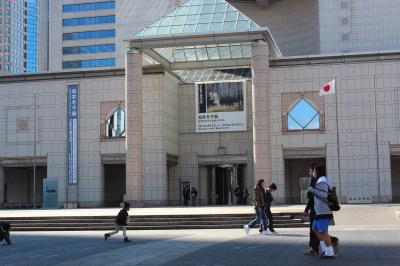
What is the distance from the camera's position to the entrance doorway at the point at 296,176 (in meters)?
48.5

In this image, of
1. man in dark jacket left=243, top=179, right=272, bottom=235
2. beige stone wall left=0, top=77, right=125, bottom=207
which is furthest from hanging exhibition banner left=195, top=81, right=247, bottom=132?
man in dark jacket left=243, top=179, right=272, bottom=235

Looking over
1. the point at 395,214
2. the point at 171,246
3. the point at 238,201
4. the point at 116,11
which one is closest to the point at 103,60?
the point at 116,11

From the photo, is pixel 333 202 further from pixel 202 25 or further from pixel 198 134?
pixel 198 134

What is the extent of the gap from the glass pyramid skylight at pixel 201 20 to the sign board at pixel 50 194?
12.6 metres

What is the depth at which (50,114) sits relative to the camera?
48281 mm

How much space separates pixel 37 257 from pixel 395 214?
62.3ft

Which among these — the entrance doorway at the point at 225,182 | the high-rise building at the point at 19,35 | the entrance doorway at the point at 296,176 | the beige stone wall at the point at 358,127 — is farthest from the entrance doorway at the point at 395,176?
the high-rise building at the point at 19,35

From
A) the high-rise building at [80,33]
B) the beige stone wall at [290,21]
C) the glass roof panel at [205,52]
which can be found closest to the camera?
the glass roof panel at [205,52]

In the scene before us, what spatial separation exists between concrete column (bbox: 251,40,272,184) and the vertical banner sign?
13977mm

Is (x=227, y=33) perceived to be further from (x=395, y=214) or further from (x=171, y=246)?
(x=171, y=246)

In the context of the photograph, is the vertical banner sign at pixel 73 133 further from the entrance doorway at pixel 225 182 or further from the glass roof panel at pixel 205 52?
the entrance doorway at pixel 225 182

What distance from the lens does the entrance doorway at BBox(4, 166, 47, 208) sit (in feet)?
172

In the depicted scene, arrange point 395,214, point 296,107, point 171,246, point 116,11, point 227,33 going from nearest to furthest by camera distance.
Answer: point 171,246, point 395,214, point 227,33, point 296,107, point 116,11

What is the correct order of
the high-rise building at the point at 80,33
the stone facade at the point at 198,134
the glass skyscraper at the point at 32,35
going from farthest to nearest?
the glass skyscraper at the point at 32,35 < the high-rise building at the point at 80,33 < the stone facade at the point at 198,134
